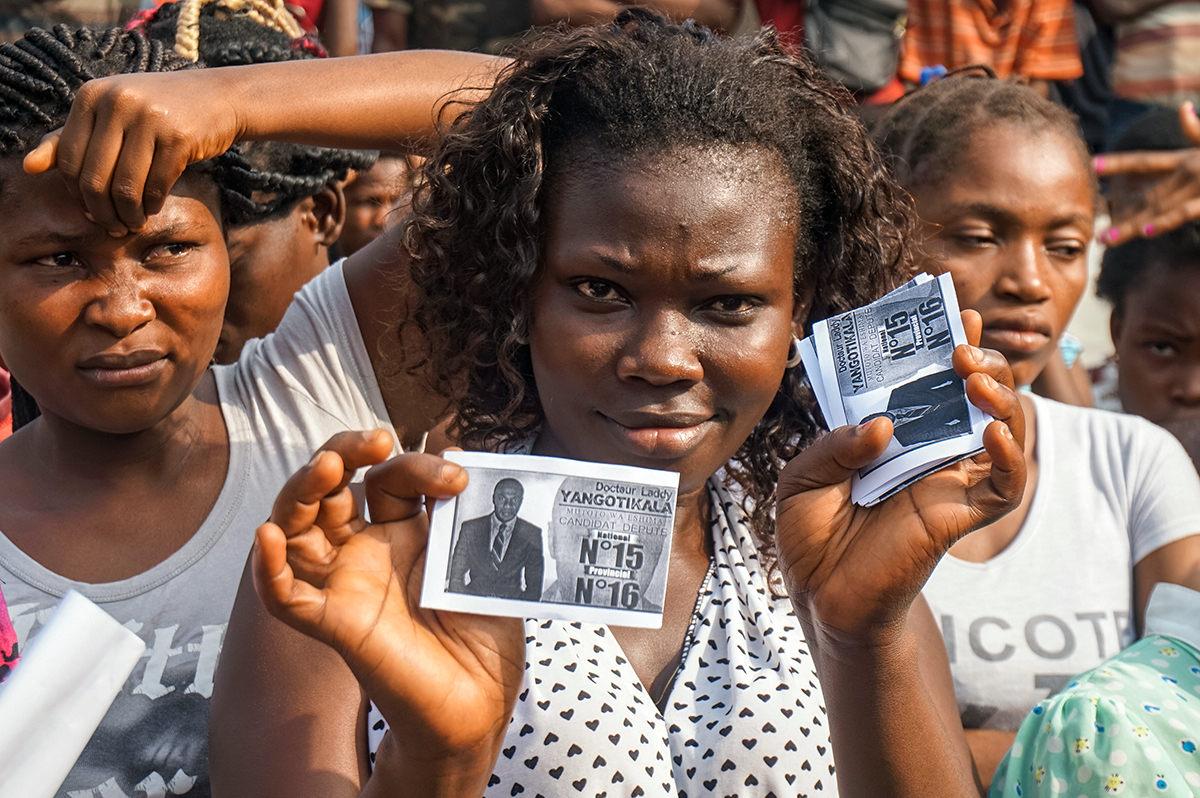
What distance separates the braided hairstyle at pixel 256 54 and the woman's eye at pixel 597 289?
103 cm

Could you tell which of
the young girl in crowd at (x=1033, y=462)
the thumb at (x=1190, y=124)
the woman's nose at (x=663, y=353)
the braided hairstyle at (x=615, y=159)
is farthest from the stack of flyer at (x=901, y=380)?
the thumb at (x=1190, y=124)

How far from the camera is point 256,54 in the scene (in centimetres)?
285

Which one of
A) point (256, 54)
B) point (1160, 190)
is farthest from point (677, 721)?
point (1160, 190)

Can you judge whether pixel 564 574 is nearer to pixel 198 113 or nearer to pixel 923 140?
pixel 198 113

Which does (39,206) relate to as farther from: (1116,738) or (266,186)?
(1116,738)

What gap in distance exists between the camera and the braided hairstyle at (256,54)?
107 inches

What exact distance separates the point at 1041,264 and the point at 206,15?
2367 mm

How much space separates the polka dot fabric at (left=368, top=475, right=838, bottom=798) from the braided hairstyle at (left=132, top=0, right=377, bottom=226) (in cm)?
142

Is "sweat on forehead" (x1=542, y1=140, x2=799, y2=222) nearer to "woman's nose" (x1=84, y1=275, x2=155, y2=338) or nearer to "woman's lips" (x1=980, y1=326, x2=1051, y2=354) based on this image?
"woman's nose" (x1=84, y1=275, x2=155, y2=338)

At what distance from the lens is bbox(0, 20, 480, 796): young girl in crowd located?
2.17m

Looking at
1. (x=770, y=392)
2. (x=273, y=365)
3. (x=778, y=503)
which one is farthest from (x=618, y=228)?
(x=273, y=365)

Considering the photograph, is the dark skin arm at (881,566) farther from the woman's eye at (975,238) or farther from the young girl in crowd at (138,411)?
the woman's eye at (975,238)

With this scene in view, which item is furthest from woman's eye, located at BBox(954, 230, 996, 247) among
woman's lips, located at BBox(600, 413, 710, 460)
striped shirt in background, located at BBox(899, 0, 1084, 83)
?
striped shirt in background, located at BBox(899, 0, 1084, 83)

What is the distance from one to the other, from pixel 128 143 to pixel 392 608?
3.59 feet
